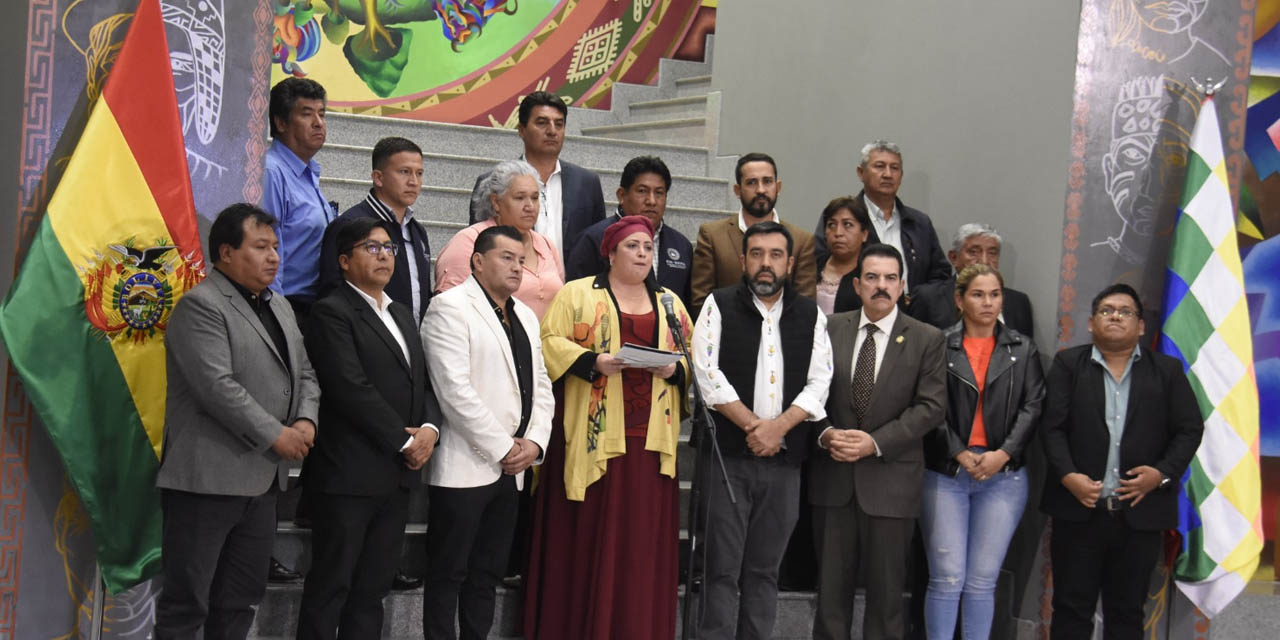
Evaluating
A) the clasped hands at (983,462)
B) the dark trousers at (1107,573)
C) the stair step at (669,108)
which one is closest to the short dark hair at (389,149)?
the clasped hands at (983,462)

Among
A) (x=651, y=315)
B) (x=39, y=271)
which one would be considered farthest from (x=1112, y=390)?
(x=39, y=271)

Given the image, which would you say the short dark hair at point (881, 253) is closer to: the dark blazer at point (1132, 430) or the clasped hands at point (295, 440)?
the dark blazer at point (1132, 430)

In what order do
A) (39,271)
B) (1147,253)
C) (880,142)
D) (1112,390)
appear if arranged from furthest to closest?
(880,142), (1147,253), (1112,390), (39,271)

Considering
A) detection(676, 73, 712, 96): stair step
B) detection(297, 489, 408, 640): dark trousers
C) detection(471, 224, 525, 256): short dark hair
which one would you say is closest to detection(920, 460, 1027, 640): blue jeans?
detection(471, 224, 525, 256): short dark hair

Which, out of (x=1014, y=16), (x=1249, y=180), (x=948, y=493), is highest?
(x=1014, y=16)

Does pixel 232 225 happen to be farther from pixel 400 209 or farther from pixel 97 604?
pixel 97 604

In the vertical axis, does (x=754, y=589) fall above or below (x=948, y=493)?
below

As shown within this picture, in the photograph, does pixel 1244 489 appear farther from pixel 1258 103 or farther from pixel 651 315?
pixel 651 315

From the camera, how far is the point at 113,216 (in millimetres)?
3699

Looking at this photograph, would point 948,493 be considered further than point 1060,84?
No

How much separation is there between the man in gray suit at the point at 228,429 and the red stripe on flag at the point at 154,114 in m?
0.14

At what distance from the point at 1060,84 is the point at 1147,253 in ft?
2.42

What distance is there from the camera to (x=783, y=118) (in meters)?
7.18

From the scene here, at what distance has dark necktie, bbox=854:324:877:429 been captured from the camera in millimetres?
4613
